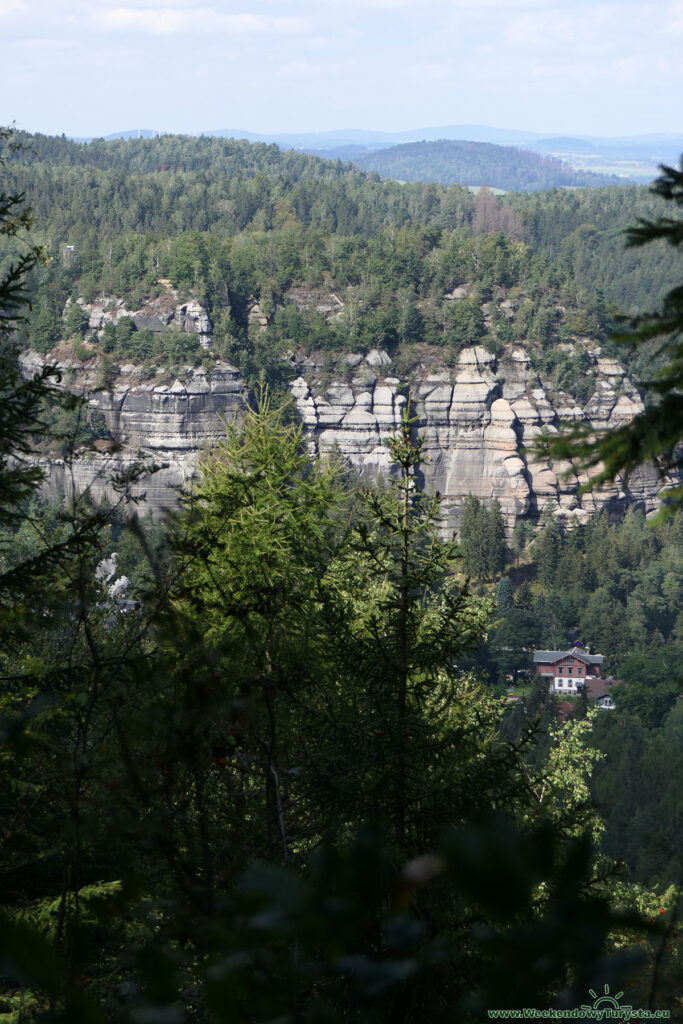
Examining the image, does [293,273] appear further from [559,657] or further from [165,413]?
[559,657]

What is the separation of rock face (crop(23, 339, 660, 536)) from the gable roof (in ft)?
51.4

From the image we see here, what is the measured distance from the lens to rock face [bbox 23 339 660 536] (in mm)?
59969

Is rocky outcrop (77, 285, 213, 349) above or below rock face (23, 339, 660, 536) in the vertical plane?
above

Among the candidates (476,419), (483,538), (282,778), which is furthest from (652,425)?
(476,419)

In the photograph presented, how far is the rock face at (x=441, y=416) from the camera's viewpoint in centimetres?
5997

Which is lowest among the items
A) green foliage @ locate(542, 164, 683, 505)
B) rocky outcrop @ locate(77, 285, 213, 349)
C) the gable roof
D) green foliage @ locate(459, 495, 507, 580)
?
the gable roof

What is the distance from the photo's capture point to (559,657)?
43688 millimetres

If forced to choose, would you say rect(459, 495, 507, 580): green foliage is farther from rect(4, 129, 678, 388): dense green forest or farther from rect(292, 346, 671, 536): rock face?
rect(4, 129, 678, 388): dense green forest

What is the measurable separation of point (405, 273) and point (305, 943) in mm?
74554

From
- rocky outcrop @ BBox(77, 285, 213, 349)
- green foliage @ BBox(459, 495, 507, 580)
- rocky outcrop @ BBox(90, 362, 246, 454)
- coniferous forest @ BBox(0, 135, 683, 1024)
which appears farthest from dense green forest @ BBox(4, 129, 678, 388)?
coniferous forest @ BBox(0, 135, 683, 1024)

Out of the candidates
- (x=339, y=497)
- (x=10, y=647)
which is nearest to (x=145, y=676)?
(x=10, y=647)

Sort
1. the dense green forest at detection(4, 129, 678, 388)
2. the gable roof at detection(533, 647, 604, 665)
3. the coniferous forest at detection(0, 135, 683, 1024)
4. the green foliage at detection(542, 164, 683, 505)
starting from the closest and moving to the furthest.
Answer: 1. the coniferous forest at detection(0, 135, 683, 1024)
2. the green foliage at detection(542, 164, 683, 505)
3. the gable roof at detection(533, 647, 604, 665)
4. the dense green forest at detection(4, 129, 678, 388)

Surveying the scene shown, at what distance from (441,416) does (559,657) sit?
79.6 feet

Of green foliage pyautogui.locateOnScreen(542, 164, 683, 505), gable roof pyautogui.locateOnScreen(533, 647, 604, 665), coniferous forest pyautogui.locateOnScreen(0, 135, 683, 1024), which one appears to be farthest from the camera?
gable roof pyautogui.locateOnScreen(533, 647, 604, 665)
